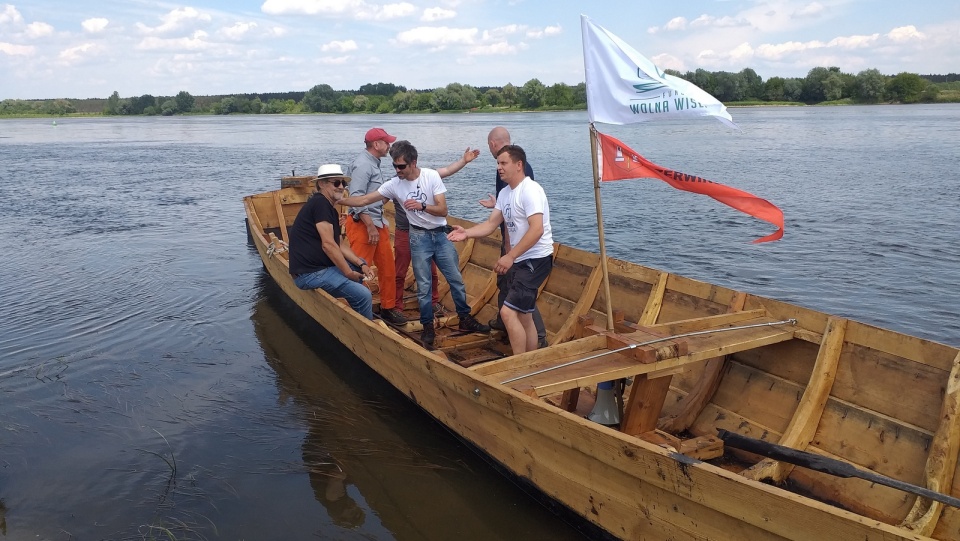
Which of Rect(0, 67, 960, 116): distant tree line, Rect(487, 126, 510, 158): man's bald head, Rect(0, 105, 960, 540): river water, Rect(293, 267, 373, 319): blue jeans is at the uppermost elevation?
Rect(0, 67, 960, 116): distant tree line

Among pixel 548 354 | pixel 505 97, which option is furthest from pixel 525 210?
pixel 505 97

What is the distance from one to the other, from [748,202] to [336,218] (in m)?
4.20

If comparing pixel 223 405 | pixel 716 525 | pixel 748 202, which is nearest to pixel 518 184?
pixel 748 202

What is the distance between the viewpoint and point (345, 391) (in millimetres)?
8055

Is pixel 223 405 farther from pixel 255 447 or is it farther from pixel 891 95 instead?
pixel 891 95

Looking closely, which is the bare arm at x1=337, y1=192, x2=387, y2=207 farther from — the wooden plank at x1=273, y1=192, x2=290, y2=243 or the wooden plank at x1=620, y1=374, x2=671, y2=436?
the wooden plank at x1=273, y1=192, x2=290, y2=243

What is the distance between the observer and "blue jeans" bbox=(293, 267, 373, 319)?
774 centimetres

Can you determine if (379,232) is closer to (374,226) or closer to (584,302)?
(374,226)

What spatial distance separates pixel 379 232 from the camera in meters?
8.45

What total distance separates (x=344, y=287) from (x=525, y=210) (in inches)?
109

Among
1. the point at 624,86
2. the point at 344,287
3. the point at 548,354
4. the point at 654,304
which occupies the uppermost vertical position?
the point at 624,86

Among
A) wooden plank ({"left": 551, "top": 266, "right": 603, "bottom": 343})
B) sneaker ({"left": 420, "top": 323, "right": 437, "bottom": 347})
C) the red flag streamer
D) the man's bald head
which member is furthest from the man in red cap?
the red flag streamer

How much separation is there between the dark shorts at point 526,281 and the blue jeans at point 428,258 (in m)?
1.59

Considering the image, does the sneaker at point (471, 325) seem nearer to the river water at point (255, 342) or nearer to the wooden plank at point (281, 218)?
the river water at point (255, 342)
